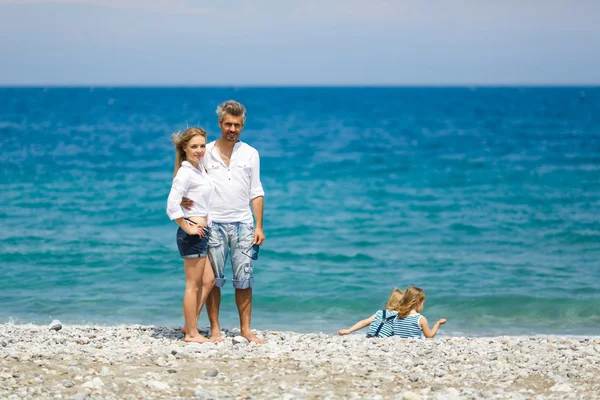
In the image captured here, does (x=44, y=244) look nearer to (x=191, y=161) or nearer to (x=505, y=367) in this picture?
(x=191, y=161)

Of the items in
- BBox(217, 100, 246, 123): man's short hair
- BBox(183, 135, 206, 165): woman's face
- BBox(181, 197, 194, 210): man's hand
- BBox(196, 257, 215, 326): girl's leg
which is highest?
BBox(217, 100, 246, 123): man's short hair

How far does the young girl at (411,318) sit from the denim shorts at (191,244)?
2.59 metres

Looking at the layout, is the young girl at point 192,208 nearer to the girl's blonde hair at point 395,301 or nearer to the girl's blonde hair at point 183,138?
the girl's blonde hair at point 183,138

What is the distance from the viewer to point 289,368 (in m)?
6.58

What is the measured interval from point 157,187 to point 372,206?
711 cm

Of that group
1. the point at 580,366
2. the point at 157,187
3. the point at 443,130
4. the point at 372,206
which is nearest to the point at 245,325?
the point at 580,366

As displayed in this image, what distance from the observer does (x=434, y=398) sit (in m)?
5.79

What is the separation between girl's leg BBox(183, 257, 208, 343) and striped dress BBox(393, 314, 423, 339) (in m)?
2.24

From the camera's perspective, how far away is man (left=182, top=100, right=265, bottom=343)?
23.4 feet

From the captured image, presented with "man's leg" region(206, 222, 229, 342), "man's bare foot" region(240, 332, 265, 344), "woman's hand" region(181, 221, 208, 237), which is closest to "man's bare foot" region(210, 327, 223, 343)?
"man's bare foot" region(240, 332, 265, 344)

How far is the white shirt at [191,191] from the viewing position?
269 inches

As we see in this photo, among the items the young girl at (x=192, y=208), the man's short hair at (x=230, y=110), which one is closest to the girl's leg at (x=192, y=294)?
the young girl at (x=192, y=208)

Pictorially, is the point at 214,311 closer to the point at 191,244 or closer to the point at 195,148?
the point at 191,244

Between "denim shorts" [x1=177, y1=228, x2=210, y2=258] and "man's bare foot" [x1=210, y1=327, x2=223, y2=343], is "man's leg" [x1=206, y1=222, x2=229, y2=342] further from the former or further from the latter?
"man's bare foot" [x1=210, y1=327, x2=223, y2=343]
